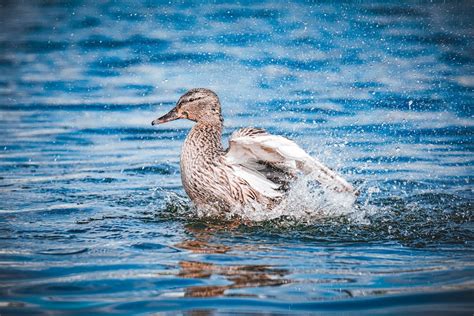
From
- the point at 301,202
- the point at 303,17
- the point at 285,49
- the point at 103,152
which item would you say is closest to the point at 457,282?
the point at 301,202

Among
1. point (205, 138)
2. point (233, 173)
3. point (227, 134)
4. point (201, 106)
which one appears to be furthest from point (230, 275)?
point (227, 134)

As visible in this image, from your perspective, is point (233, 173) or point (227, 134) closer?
point (233, 173)

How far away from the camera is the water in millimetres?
4645

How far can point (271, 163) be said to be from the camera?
6.36 metres

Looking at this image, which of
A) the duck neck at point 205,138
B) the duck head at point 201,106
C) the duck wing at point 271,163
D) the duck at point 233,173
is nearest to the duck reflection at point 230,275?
the duck wing at point 271,163

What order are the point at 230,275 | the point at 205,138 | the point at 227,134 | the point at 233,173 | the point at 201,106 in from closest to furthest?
the point at 230,275, the point at 233,173, the point at 205,138, the point at 201,106, the point at 227,134

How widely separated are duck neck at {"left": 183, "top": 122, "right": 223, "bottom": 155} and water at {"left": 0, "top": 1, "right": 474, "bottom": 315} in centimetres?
60

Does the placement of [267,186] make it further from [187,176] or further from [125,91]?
[125,91]

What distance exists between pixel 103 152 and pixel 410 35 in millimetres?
7662

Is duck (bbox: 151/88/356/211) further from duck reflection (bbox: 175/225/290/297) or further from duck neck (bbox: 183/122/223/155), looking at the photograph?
duck reflection (bbox: 175/225/290/297)

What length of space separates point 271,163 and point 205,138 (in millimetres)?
606

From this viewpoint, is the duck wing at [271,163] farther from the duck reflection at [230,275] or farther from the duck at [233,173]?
the duck reflection at [230,275]

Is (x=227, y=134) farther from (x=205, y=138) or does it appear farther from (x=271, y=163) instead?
(x=271, y=163)

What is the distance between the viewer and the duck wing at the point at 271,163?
578cm
